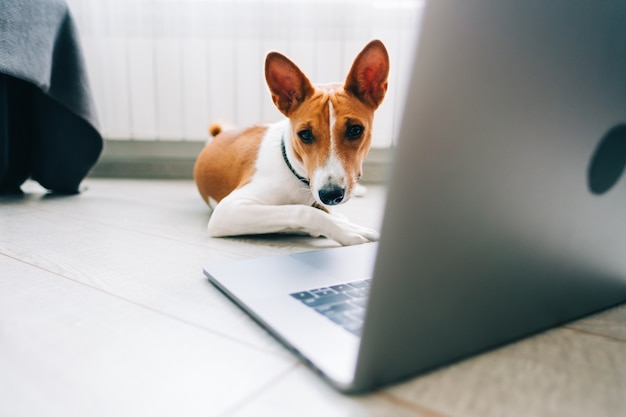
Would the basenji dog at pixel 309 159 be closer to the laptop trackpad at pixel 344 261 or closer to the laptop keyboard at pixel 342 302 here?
the laptop trackpad at pixel 344 261

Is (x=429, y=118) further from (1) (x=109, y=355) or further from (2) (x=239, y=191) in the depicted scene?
(2) (x=239, y=191)

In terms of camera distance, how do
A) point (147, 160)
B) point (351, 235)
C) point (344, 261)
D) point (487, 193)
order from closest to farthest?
point (487, 193) → point (344, 261) → point (351, 235) → point (147, 160)

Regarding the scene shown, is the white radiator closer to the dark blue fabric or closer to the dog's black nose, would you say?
the dark blue fabric

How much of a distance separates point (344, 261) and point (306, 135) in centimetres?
50

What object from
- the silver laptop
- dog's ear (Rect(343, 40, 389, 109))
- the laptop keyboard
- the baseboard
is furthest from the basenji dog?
the baseboard

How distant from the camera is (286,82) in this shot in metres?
1.34

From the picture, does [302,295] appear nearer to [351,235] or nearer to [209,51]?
[351,235]

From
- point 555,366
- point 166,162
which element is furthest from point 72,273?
point 166,162

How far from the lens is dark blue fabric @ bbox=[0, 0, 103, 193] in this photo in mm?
1542

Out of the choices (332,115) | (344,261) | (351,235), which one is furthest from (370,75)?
(344,261)

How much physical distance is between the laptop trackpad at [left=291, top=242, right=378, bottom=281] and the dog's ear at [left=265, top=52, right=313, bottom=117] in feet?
1.78

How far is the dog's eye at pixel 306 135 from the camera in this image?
1.25 m

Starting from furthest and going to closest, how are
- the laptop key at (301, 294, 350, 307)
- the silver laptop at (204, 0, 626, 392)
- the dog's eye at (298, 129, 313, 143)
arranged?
the dog's eye at (298, 129, 313, 143), the laptop key at (301, 294, 350, 307), the silver laptop at (204, 0, 626, 392)

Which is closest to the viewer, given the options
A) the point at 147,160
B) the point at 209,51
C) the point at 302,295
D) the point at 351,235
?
the point at 302,295
